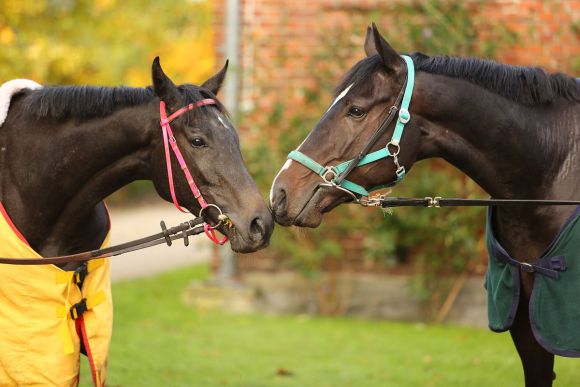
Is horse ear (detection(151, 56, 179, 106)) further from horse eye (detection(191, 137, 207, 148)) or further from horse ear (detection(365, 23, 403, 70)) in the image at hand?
horse ear (detection(365, 23, 403, 70))

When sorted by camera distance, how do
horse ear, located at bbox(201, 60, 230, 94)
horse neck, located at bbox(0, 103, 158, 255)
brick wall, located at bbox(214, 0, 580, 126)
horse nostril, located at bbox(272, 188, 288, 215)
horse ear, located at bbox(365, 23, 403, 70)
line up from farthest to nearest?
brick wall, located at bbox(214, 0, 580, 126)
horse ear, located at bbox(201, 60, 230, 94)
horse neck, located at bbox(0, 103, 158, 255)
horse nostril, located at bbox(272, 188, 288, 215)
horse ear, located at bbox(365, 23, 403, 70)

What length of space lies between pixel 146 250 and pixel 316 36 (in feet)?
24.9

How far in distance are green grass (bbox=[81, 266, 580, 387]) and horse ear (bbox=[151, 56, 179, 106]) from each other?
Result: 256 cm

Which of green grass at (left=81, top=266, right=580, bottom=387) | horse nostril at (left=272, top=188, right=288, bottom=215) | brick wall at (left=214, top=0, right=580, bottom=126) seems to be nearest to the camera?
horse nostril at (left=272, top=188, right=288, bottom=215)

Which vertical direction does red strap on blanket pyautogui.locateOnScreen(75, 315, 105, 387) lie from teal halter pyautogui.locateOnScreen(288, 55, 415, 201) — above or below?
below

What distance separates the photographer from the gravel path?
1196 centimetres

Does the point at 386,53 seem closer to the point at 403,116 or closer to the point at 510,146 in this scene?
the point at 403,116

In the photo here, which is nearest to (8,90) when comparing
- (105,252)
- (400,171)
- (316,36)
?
(105,252)

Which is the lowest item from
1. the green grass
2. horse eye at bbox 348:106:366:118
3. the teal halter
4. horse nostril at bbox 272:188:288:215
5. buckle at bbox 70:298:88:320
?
the green grass

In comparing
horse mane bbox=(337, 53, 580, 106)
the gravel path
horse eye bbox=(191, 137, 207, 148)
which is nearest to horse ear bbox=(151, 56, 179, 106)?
horse eye bbox=(191, 137, 207, 148)

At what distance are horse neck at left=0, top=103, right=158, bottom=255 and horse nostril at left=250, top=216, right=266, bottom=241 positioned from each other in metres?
0.64

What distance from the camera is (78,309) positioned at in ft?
13.3

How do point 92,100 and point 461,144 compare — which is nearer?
point 461,144

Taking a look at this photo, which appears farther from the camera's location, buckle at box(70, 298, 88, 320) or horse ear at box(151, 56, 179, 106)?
buckle at box(70, 298, 88, 320)
